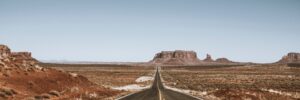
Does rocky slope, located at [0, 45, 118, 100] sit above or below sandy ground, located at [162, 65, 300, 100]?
above

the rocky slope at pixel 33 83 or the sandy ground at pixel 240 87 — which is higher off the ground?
the rocky slope at pixel 33 83

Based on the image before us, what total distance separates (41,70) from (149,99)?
35.7 ft

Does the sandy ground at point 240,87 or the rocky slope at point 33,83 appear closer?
the rocky slope at point 33,83

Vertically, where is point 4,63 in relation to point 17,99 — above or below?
above

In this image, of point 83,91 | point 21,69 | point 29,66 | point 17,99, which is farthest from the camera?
point 83,91

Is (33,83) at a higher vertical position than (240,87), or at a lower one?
higher

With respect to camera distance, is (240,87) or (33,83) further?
(240,87)

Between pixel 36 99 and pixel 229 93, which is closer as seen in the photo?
pixel 36 99

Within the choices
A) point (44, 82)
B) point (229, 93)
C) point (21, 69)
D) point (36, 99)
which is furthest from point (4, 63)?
point (229, 93)

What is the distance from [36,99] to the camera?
25781 millimetres

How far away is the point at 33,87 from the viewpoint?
2883 centimetres

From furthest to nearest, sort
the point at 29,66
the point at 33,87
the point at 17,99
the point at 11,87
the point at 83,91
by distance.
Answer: the point at 83,91 → the point at 29,66 → the point at 33,87 → the point at 11,87 → the point at 17,99

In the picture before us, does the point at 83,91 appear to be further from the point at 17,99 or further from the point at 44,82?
the point at 17,99

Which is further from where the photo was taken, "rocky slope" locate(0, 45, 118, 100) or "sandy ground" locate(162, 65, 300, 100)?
"sandy ground" locate(162, 65, 300, 100)
